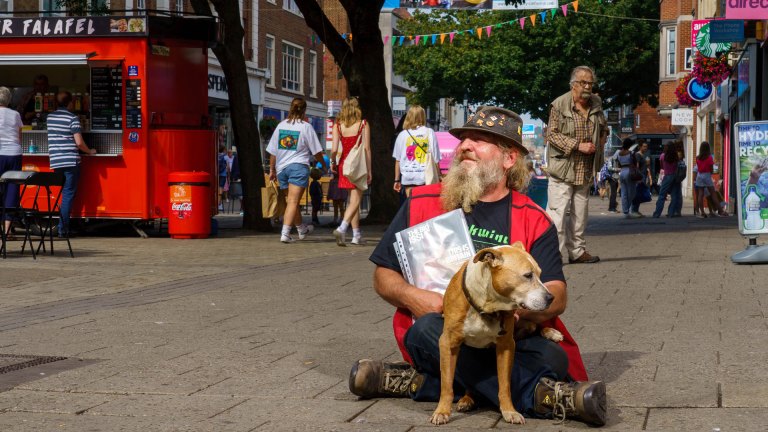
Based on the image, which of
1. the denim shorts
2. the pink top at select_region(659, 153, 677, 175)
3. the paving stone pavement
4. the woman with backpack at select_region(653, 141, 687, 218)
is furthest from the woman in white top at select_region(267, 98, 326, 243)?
the pink top at select_region(659, 153, 677, 175)

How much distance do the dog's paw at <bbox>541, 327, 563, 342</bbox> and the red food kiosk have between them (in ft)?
38.6

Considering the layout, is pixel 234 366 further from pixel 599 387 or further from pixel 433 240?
pixel 599 387

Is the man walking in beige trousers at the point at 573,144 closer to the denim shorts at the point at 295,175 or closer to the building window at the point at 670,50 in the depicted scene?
the denim shorts at the point at 295,175

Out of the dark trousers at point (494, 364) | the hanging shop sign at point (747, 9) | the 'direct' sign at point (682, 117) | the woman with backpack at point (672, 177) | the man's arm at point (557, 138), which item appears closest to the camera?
the dark trousers at point (494, 364)

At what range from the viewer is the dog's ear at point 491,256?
13.7 ft

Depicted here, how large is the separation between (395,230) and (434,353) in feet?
1.86

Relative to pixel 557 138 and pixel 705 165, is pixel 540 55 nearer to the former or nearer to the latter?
pixel 705 165

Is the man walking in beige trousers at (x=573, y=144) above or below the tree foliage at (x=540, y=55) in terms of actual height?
below

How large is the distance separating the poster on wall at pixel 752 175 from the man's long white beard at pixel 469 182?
27.1 ft

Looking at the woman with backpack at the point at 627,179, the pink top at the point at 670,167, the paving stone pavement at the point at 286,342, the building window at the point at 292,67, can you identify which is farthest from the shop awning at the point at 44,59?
the building window at the point at 292,67

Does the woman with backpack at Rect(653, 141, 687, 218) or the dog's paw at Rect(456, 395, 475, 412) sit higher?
the woman with backpack at Rect(653, 141, 687, 218)

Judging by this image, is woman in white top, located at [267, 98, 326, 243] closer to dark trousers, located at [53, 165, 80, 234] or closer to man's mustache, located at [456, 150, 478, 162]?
dark trousers, located at [53, 165, 80, 234]

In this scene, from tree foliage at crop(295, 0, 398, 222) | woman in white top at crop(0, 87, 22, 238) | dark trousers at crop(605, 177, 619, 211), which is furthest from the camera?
dark trousers at crop(605, 177, 619, 211)

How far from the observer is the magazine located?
4680mm
